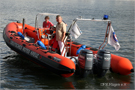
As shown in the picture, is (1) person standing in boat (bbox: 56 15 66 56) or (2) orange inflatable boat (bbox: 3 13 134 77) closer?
(2) orange inflatable boat (bbox: 3 13 134 77)

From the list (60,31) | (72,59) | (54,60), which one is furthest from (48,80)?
(60,31)

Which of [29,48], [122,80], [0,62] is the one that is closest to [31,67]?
[29,48]

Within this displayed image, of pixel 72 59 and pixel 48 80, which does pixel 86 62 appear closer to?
pixel 72 59

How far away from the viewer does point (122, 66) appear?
23.1ft

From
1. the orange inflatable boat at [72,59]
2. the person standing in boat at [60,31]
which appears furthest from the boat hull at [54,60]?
the person standing in boat at [60,31]

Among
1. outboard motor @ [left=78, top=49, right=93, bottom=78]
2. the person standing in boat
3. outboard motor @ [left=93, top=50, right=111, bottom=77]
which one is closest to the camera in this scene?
outboard motor @ [left=78, top=49, right=93, bottom=78]

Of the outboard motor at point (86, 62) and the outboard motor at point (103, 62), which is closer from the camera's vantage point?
the outboard motor at point (86, 62)

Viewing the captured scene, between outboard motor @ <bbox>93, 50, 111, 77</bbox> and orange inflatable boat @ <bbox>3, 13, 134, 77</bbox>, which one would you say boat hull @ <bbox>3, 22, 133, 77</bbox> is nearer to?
orange inflatable boat @ <bbox>3, 13, 134, 77</bbox>

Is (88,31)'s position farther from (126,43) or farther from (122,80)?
(122,80)

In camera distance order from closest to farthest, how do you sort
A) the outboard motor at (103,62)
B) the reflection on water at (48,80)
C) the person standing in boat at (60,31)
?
the outboard motor at (103,62) → the reflection on water at (48,80) → the person standing in boat at (60,31)

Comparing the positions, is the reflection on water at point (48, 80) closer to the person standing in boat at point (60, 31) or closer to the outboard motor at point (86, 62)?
the outboard motor at point (86, 62)

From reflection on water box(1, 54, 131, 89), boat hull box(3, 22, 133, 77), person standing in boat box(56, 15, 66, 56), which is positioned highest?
person standing in boat box(56, 15, 66, 56)

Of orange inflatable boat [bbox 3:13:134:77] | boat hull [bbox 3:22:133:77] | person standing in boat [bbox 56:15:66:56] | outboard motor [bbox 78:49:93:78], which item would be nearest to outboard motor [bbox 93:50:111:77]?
orange inflatable boat [bbox 3:13:134:77]

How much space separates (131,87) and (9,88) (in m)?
3.28
